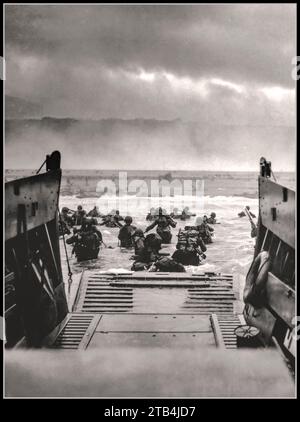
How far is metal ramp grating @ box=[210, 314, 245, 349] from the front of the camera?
6570 mm

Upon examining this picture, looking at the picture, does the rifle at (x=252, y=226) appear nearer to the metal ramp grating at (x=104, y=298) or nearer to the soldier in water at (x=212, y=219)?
the soldier in water at (x=212, y=219)

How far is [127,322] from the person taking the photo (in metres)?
7.12

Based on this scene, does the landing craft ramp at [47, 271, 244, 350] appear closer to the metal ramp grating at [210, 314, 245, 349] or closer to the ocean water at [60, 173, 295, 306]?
the metal ramp grating at [210, 314, 245, 349]

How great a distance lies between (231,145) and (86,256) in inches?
127

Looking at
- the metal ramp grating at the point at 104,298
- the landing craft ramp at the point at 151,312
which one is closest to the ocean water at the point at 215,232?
the landing craft ramp at the point at 151,312

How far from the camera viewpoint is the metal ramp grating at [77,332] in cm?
661

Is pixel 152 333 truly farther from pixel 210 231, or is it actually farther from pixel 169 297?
pixel 210 231

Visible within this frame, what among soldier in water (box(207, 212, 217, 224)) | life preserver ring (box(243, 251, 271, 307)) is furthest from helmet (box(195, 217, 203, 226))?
→ life preserver ring (box(243, 251, 271, 307))

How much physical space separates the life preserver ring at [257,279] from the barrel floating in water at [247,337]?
1.37 ft

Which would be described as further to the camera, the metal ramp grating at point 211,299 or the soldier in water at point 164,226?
the soldier in water at point 164,226

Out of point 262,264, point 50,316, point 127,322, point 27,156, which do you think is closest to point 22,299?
point 50,316

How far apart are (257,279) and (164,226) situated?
93.4 inches

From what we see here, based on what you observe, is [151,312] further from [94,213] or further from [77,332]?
[94,213]

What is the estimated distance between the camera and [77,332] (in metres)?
6.96
